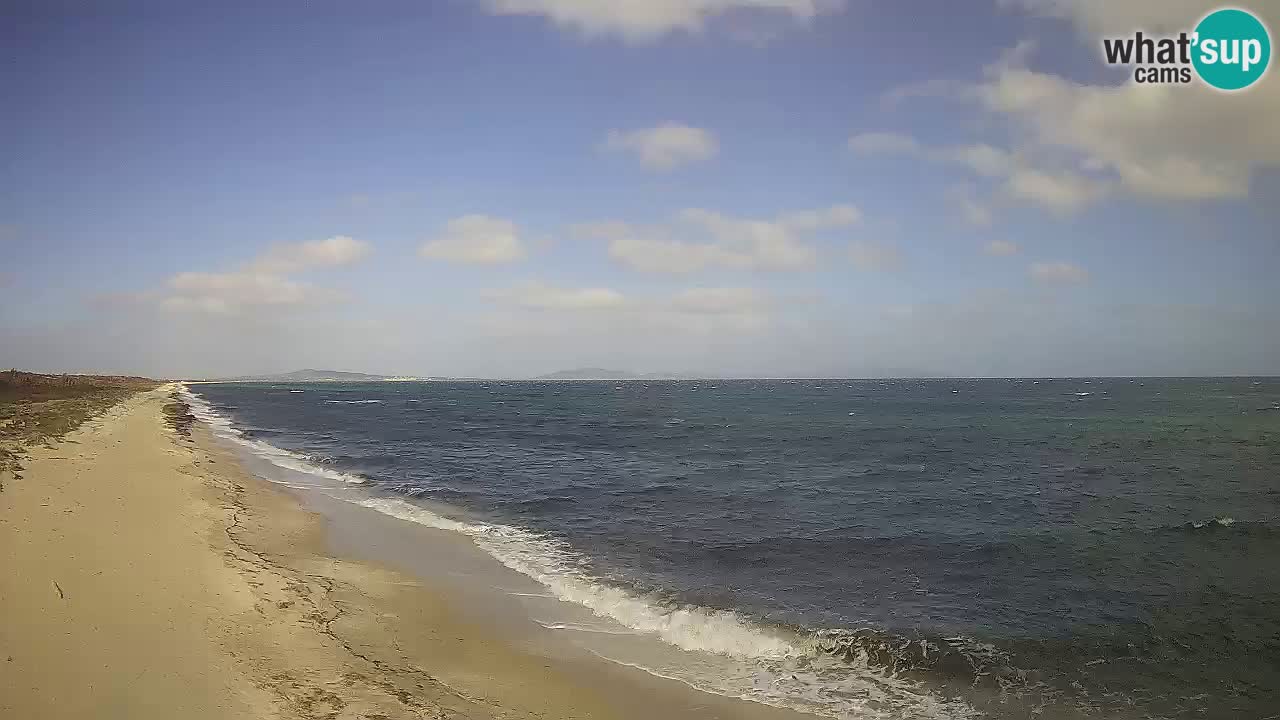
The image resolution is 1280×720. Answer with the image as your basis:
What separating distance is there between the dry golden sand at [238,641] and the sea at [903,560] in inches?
74.5

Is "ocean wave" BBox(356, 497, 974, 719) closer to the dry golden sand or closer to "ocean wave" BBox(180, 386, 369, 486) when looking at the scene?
the dry golden sand

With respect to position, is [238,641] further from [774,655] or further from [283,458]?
[283,458]

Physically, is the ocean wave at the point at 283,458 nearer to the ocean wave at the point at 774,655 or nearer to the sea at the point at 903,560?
the sea at the point at 903,560

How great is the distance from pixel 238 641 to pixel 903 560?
46.5 feet

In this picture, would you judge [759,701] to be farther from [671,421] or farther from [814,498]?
[671,421]

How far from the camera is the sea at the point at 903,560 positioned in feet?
31.3

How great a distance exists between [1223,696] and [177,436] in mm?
45775

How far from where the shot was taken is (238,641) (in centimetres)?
889

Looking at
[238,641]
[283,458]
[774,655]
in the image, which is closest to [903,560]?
[774,655]

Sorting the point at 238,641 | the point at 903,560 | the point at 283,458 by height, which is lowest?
the point at 903,560

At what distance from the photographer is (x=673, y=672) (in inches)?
369

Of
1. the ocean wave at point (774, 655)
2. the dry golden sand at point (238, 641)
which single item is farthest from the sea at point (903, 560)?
the dry golden sand at point (238, 641)

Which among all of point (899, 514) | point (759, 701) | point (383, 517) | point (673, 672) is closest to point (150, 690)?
point (673, 672)

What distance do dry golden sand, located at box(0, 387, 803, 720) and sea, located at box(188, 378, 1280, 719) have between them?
1893 mm
